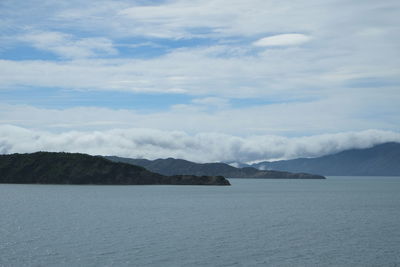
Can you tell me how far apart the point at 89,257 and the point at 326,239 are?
37.3 m

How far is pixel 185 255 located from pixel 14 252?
2215 cm

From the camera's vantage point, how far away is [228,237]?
7469 cm

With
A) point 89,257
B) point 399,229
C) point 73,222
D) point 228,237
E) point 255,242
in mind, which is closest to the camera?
point 89,257

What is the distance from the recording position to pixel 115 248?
64.1m

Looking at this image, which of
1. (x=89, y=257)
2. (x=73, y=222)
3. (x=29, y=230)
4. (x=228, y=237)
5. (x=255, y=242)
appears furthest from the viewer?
(x=73, y=222)

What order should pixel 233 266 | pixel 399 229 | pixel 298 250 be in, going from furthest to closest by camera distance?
pixel 399 229, pixel 298 250, pixel 233 266

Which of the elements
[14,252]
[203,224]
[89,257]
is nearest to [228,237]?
[203,224]

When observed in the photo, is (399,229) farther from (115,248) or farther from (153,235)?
(115,248)

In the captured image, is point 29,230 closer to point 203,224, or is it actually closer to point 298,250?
point 203,224

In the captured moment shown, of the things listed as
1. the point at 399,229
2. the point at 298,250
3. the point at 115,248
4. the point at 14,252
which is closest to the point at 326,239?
the point at 298,250

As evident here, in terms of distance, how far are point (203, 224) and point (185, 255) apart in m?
33.6

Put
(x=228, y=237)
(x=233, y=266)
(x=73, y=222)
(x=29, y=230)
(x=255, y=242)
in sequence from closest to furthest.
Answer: (x=233, y=266) → (x=255, y=242) → (x=228, y=237) → (x=29, y=230) → (x=73, y=222)

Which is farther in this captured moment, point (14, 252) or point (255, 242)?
point (255, 242)

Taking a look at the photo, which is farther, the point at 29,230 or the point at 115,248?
the point at 29,230
